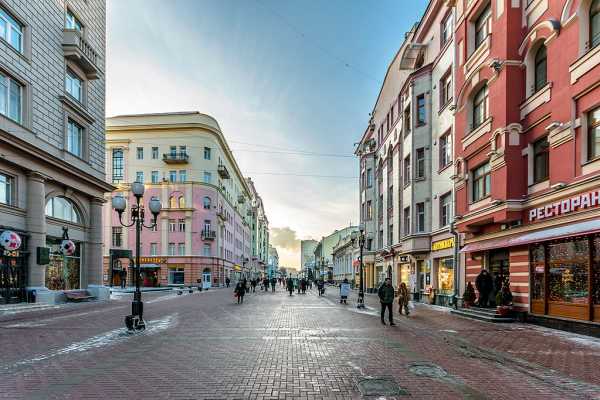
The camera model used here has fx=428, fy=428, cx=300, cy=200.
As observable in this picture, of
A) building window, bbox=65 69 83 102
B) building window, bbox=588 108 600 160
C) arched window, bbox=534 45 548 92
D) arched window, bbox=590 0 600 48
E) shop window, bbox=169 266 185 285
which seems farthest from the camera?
shop window, bbox=169 266 185 285

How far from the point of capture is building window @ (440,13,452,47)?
78.4 feet

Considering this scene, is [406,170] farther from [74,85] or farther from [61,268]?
[61,268]

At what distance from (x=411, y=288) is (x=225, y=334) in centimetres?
1877

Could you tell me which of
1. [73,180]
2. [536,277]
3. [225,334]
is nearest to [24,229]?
[73,180]

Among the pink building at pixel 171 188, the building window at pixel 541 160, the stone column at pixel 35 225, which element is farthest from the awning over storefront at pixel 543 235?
the pink building at pixel 171 188

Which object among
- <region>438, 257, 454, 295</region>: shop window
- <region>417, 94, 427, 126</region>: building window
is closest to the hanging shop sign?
<region>438, 257, 454, 295</region>: shop window

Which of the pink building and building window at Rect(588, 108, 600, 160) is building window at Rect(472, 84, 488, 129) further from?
the pink building

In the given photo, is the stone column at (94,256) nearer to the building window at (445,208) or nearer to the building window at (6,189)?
the building window at (6,189)

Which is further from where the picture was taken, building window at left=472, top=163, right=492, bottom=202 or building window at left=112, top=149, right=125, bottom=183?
building window at left=112, top=149, right=125, bottom=183

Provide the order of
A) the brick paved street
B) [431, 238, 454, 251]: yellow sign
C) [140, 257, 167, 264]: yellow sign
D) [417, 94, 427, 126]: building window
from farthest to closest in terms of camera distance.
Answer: [140, 257, 167, 264]: yellow sign → [417, 94, 427, 126]: building window → [431, 238, 454, 251]: yellow sign → the brick paved street

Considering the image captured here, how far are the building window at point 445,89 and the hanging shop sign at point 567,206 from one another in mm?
10302

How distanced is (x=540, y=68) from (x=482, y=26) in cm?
479

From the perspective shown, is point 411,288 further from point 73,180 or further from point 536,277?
point 73,180

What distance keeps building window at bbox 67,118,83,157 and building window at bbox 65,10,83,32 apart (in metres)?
5.89
